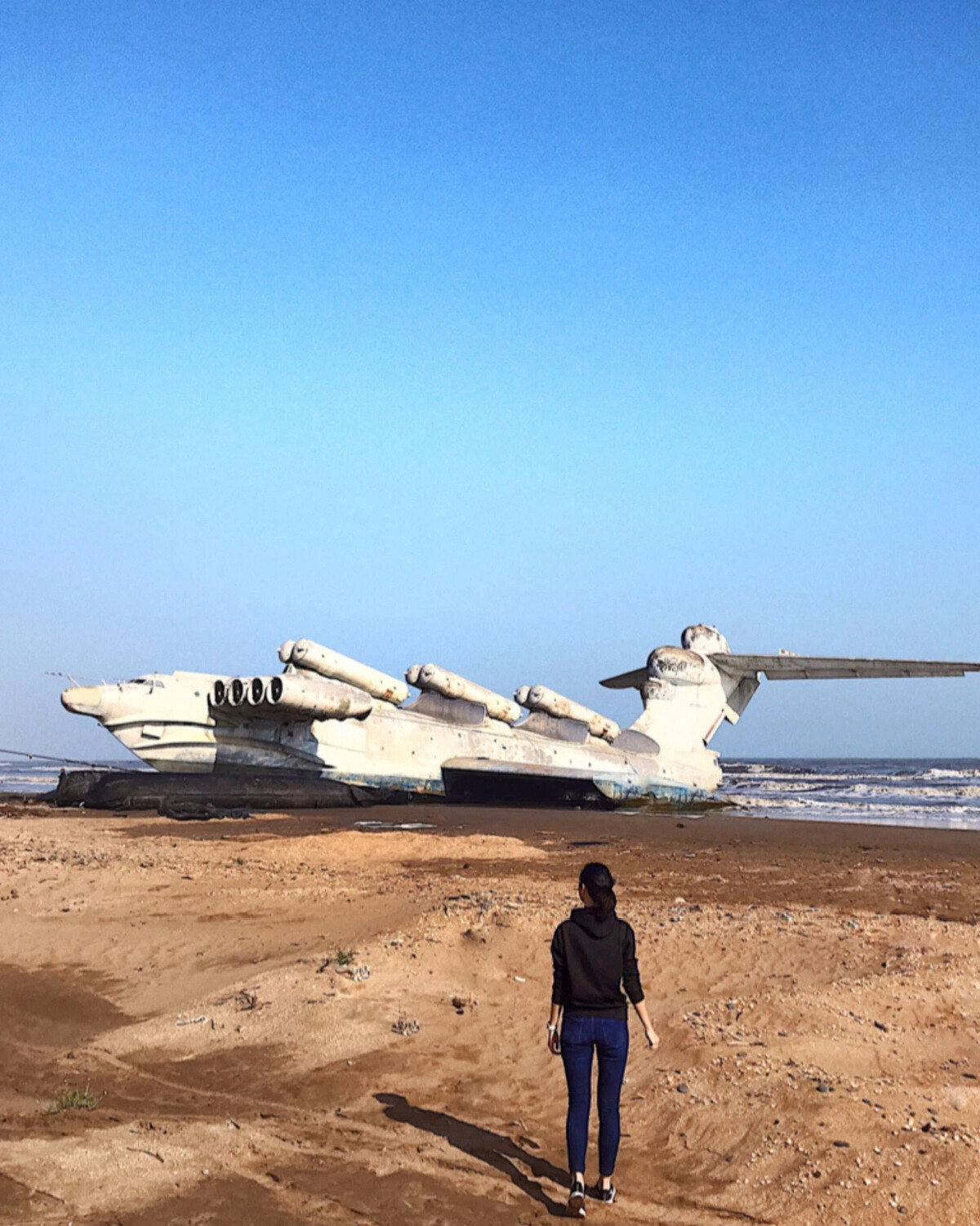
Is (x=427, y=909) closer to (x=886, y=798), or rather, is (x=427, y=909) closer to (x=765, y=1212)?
(x=765, y=1212)

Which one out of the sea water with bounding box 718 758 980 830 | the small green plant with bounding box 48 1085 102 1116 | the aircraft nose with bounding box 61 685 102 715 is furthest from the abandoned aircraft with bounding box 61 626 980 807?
the small green plant with bounding box 48 1085 102 1116

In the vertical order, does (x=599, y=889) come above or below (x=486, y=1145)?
above

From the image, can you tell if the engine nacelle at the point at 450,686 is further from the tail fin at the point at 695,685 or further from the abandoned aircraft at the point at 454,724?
the tail fin at the point at 695,685

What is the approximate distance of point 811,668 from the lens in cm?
2762

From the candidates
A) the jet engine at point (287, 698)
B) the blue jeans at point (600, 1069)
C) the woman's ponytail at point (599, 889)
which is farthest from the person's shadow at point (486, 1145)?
the jet engine at point (287, 698)

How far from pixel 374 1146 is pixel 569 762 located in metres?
24.1

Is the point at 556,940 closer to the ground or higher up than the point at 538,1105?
higher up

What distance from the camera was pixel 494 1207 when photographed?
177 inches

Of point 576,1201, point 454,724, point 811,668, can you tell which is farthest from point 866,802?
point 576,1201

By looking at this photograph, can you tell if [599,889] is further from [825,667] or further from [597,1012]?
[825,667]

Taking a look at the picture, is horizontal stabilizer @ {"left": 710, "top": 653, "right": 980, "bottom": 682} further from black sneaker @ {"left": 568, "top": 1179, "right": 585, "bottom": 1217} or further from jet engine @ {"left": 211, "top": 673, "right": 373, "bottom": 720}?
black sneaker @ {"left": 568, "top": 1179, "right": 585, "bottom": 1217}

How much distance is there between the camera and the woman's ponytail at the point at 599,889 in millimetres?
4848

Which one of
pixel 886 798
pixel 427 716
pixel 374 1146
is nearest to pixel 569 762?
pixel 427 716

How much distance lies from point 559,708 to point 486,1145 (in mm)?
24651
